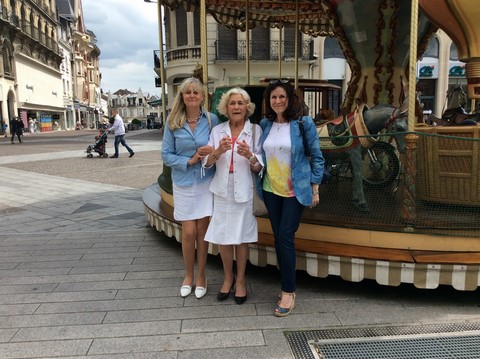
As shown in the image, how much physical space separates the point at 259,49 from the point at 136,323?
22432 mm

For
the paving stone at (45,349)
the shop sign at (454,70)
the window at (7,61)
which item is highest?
the window at (7,61)

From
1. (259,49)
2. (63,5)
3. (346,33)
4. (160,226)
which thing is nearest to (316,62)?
(259,49)

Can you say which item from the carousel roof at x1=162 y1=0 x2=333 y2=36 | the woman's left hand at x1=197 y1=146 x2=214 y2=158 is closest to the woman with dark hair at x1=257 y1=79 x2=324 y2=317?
the woman's left hand at x1=197 y1=146 x2=214 y2=158

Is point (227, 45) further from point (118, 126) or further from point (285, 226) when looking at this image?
point (285, 226)

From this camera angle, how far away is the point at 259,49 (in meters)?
24.0

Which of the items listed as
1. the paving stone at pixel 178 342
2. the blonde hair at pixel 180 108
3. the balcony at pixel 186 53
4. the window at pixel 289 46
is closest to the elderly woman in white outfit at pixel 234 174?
the blonde hair at pixel 180 108

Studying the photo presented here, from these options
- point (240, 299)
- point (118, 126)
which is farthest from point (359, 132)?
point (118, 126)

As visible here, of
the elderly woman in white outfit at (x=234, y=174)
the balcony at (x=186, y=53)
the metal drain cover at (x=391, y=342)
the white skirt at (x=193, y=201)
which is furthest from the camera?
the balcony at (x=186, y=53)

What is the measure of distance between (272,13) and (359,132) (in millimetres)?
4923

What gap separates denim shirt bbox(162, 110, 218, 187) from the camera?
3.47m

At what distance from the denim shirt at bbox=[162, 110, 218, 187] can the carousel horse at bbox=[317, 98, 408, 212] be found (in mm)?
1159

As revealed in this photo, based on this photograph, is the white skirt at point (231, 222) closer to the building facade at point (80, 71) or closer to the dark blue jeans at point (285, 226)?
the dark blue jeans at point (285, 226)

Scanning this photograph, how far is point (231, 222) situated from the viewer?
11.2 feet

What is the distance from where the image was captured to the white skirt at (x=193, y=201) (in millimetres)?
3529
